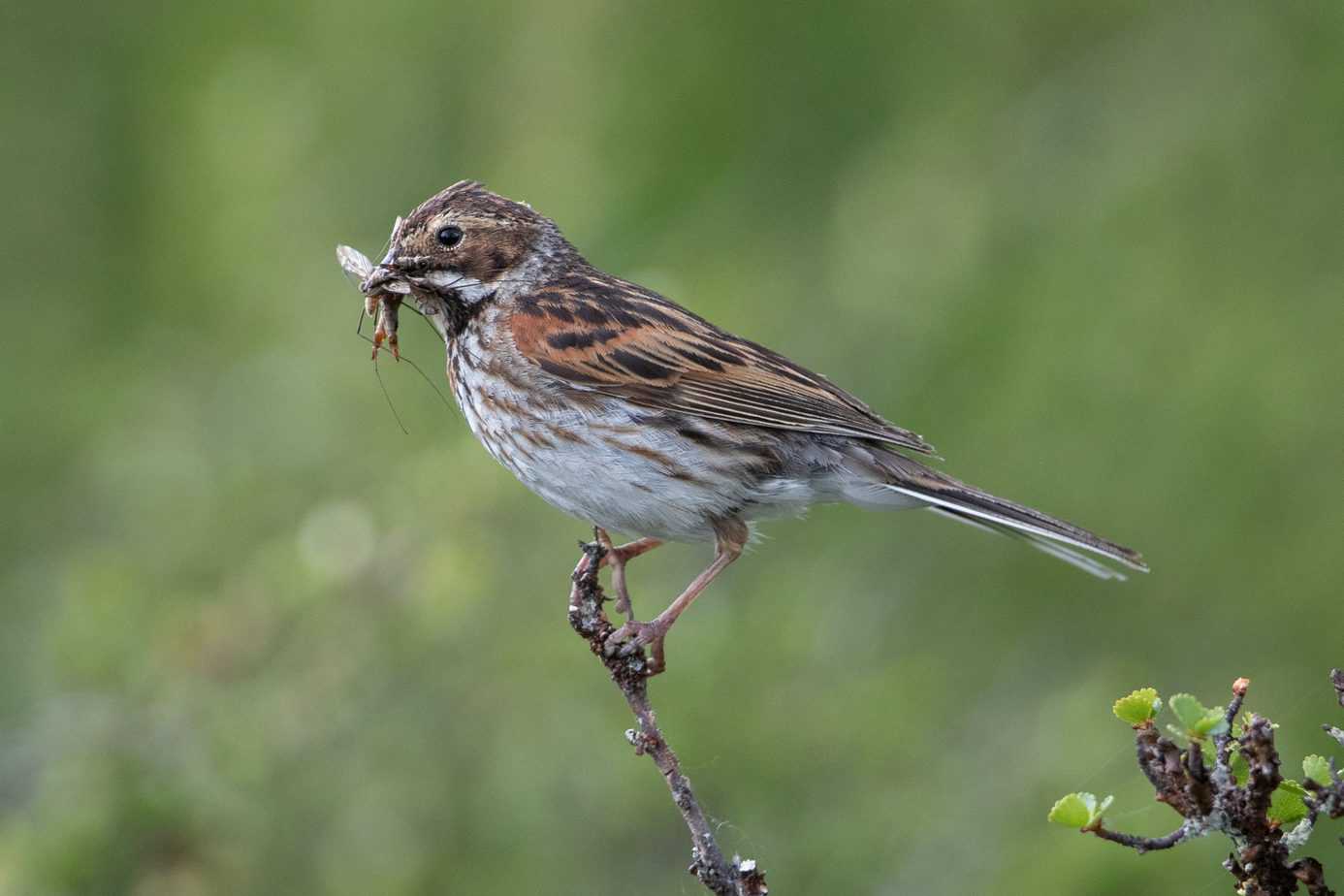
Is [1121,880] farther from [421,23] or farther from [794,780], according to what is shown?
[421,23]

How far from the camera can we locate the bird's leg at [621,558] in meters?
4.50

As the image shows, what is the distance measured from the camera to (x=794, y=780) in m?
6.03

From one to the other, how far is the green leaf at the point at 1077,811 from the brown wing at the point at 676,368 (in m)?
2.28

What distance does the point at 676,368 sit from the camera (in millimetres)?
5523

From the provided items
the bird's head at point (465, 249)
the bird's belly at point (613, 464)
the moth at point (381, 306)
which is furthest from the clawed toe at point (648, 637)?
the bird's head at point (465, 249)

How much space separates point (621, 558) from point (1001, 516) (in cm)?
106

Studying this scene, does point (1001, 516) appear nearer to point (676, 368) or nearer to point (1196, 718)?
point (676, 368)

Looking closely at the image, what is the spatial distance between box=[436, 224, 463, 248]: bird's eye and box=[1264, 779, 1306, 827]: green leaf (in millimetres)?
3274

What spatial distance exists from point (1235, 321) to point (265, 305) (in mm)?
4099

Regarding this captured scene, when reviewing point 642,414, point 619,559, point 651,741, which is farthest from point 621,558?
point 651,741

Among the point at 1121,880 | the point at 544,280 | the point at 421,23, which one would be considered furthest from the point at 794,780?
the point at 421,23

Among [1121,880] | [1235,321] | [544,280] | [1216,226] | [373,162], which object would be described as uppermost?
[373,162]

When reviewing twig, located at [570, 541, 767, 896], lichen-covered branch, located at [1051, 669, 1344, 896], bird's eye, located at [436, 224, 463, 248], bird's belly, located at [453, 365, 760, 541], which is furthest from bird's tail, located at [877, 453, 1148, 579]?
lichen-covered branch, located at [1051, 669, 1344, 896]

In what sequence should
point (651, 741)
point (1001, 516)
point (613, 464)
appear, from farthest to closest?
point (613, 464), point (1001, 516), point (651, 741)
